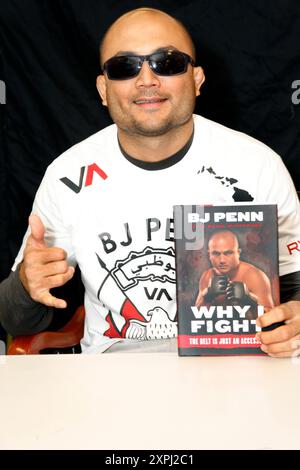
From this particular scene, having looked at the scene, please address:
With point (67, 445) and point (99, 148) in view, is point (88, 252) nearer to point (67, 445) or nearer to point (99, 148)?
point (99, 148)

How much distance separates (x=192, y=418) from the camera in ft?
4.25

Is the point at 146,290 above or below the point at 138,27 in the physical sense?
below

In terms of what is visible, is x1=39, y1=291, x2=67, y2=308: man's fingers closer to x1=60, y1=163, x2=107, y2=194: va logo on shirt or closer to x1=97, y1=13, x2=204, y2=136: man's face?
x1=60, y1=163, x2=107, y2=194: va logo on shirt

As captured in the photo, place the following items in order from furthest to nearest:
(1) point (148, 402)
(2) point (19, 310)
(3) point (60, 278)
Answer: (2) point (19, 310) → (3) point (60, 278) → (1) point (148, 402)

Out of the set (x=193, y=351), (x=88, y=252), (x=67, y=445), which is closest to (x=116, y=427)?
(x=67, y=445)

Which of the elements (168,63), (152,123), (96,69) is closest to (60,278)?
(152,123)

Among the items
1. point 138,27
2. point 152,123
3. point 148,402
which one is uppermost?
point 138,27

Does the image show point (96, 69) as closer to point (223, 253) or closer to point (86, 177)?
point (86, 177)

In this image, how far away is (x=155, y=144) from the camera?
211cm

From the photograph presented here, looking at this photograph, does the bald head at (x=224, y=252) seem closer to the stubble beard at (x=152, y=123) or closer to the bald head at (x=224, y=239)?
the bald head at (x=224, y=239)

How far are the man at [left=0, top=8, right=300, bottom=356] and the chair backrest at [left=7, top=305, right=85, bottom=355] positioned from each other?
3 cm

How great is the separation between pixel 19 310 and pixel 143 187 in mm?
456

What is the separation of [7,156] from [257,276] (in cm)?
137

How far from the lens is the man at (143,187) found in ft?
6.70
